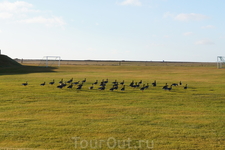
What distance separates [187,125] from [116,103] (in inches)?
282

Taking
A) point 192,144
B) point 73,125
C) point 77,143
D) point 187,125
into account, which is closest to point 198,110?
point 187,125

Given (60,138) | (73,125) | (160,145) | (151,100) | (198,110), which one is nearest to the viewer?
(160,145)

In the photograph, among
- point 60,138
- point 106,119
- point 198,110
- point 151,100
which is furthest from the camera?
point 151,100

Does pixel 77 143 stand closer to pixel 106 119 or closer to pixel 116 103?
pixel 106 119

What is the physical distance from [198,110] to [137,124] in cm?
591

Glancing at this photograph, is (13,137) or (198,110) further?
(198,110)

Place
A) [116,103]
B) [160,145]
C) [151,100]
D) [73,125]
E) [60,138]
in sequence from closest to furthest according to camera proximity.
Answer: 1. [160,145]
2. [60,138]
3. [73,125]
4. [116,103]
5. [151,100]

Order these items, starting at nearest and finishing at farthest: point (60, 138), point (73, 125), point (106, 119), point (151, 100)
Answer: point (60, 138), point (73, 125), point (106, 119), point (151, 100)

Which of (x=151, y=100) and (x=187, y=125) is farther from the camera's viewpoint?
(x=151, y=100)

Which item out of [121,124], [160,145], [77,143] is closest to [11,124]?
[77,143]

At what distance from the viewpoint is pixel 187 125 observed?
574 inches

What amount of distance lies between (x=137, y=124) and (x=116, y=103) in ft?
20.5

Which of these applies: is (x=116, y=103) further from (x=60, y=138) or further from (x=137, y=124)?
(x=60, y=138)

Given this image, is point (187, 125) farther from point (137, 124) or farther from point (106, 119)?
point (106, 119)
